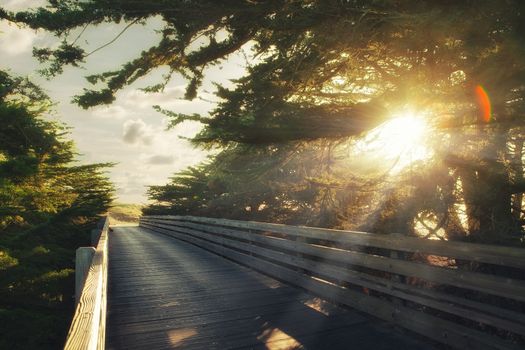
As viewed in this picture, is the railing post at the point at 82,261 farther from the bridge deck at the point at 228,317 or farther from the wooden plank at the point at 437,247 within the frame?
the wooden plank at the point at 437,247

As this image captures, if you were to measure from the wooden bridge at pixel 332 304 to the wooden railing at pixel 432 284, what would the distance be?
12 millimetres

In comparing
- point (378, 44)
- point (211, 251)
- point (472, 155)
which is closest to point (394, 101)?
point (378, 44)

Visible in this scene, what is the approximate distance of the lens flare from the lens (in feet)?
19.8

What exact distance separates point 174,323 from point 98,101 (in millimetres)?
3636

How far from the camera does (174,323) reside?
5.41 metres

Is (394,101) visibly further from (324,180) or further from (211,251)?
(211,251)

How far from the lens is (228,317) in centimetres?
566

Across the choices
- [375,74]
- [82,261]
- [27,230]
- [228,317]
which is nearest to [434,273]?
[228,317]

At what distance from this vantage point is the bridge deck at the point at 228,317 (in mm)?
4664

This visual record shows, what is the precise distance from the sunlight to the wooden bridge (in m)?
2.31

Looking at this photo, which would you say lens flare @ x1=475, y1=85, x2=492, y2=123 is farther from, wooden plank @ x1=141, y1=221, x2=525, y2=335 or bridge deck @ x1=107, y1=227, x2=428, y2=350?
bridge deck @ x1=107, y1=227, x2=428, y2=350

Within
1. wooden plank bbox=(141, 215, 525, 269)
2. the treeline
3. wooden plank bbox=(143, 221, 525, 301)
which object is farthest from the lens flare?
the treeline

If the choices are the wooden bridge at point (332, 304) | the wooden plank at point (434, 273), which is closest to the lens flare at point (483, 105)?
the wooden bridge at point (332, 304)

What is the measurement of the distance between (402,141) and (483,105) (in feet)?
7.06
